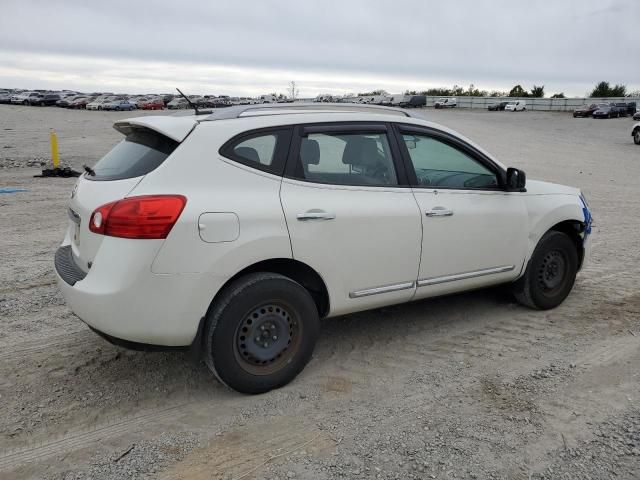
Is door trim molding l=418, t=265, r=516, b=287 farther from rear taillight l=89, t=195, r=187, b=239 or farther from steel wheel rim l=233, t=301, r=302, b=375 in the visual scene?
rear taillight l=89, t=195, r=187, b=239

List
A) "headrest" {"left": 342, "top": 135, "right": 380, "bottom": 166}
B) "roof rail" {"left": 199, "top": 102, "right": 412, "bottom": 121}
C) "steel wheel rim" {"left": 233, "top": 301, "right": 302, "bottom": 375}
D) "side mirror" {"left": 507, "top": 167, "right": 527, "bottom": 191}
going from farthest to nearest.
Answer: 1. "side mirror" {"left": 507, "top": 167, "right": 527, "bottom": 191}
2. "headrest" {"left": 342, "top": 135, "right": 380, "bottom": 166}
3. "roof rail" {"left": 199, "top": 102, "right": 412, "bottom": 121}
4. "steel wheel rim" {"left": 233, "top": 301, "right": 302, "bottom": 375}

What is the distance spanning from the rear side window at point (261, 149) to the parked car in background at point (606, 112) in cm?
5218

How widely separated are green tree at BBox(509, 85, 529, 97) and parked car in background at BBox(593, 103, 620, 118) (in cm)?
3255

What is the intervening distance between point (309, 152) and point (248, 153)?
458mm

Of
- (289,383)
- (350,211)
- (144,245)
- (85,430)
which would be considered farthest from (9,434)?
(350,211)

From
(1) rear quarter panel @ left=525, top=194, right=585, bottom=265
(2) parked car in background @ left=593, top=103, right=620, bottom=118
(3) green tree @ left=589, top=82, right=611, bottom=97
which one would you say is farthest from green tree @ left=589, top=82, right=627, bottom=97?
(1) rear quarter panel @ left=525, top=194, right=585, bottom=265

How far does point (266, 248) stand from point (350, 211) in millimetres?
682

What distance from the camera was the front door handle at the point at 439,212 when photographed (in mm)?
4172

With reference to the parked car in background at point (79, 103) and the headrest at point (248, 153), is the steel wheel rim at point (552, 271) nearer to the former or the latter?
the headrest at point (248, 153)

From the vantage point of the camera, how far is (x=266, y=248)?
3.45 m

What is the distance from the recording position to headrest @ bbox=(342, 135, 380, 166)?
4.05 meters

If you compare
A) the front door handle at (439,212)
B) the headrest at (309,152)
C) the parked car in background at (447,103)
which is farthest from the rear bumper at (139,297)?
the parked car in background at (447,103)

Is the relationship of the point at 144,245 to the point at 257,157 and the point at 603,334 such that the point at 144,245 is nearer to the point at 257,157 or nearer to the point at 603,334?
the point at 257,157

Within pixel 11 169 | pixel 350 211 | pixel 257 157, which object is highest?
pixel 257 157
